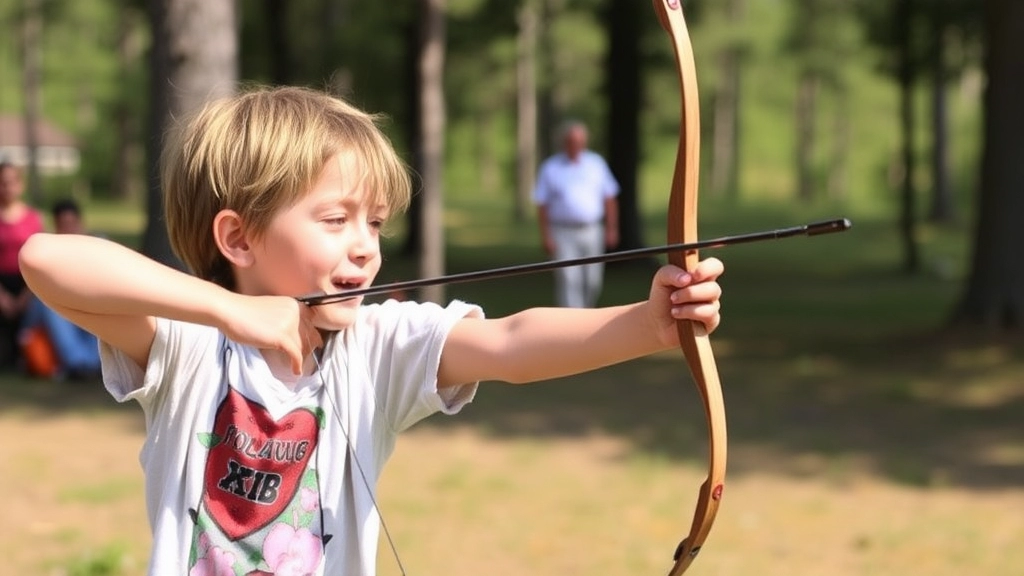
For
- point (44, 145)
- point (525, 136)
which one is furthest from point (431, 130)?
point (44, 145)

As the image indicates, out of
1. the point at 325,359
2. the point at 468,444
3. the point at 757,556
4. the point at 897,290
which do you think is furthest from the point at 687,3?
the point at 325,359

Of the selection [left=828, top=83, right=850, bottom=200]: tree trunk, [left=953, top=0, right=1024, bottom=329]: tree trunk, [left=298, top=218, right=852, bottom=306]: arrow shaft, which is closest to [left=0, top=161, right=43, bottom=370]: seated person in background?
[left=953, top=0, right=1024, bottom=329]: tree trunk

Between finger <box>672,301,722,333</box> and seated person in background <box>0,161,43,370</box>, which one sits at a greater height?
finger <box>672,301,722,333</box>

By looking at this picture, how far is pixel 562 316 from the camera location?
90.7 inches

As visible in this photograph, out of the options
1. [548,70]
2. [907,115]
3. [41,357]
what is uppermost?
[548,70]

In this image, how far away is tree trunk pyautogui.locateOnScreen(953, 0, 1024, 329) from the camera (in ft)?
33.7

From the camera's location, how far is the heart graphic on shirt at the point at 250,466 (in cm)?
228

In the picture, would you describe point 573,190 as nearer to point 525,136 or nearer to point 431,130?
point 431,130

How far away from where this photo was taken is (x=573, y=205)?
38.4 feet

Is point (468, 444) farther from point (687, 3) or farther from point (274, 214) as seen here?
point (687, 3)

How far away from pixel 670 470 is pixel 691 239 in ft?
16.0

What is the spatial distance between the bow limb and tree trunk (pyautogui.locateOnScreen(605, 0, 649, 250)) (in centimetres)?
1774

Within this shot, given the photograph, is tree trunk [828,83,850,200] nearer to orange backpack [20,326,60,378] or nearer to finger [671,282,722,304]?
orange backpack [20,326,60,378]

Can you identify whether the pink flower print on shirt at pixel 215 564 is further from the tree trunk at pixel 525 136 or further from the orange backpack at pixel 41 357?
the tree trunk at pixel 525 136
